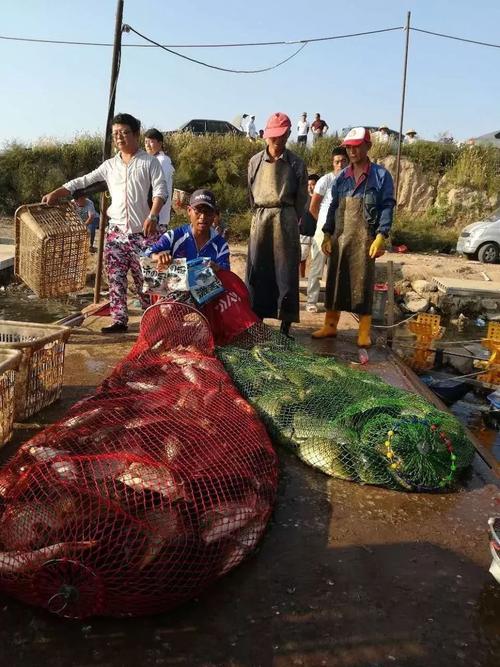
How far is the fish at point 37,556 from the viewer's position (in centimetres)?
213

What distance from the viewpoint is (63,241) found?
18.3ft

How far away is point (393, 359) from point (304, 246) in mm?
4445

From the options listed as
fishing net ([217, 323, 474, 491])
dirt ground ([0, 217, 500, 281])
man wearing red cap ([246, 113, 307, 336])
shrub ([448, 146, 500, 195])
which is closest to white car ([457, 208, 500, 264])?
dirt ground ([0, 217, 500, 281])

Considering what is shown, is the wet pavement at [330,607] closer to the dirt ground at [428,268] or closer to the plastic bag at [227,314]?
the plastic bag at [227,314]

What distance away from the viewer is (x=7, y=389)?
3.34 m

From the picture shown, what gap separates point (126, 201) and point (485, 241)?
1292cm

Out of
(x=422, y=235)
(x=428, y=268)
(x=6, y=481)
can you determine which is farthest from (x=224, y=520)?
(x=422, y=235)

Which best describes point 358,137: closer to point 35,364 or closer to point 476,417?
point 476,417

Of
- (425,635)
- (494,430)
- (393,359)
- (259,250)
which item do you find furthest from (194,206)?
(494,430)

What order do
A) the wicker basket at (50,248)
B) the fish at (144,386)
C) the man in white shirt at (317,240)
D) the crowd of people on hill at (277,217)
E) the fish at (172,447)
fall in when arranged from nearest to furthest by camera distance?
the fish at (172,447), the fish at (144,386), the wicker basket at (50,248), the crowd of people on hill at (277,217), the man in white shirt at (317,240)

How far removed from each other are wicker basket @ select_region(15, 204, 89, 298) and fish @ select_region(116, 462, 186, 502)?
11.6 feet

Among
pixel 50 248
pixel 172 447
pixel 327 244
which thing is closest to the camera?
pixel 172 447

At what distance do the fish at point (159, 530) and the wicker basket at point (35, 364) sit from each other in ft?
5.58

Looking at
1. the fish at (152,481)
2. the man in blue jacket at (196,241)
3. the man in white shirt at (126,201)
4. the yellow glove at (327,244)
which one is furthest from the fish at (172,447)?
the yellow glove at (327,244)
